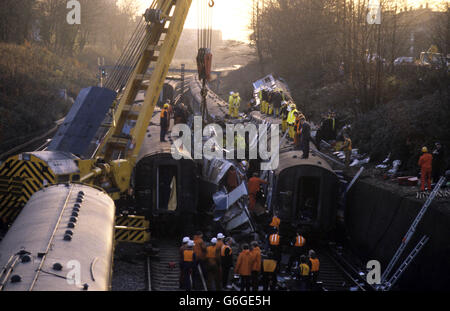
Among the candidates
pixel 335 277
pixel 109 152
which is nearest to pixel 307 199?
pixel 335 277

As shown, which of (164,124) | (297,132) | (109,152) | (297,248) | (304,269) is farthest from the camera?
(297,132)

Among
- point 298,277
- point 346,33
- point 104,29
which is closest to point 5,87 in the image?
point 346,33

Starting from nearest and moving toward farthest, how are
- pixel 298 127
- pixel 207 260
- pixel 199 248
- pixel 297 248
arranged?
pixel 207 260, pixel 199 248, pixel 297 248, pixel 298 127

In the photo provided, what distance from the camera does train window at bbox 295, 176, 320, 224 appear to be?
15.0 metres

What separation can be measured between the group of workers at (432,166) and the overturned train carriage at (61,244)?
8.38 metres

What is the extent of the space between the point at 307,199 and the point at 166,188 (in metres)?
4.45

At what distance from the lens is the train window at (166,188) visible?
15.7m

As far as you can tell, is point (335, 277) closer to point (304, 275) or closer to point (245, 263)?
point (304, 275)

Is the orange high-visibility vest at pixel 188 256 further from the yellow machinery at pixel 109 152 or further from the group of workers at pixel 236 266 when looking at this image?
the yellow machinery at pixel 109 152

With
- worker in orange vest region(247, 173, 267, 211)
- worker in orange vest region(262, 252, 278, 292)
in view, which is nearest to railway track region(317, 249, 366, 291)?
worker in orange vest region(262, 252, 278, 292)

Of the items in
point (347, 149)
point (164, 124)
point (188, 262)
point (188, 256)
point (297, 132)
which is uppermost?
point (164, 124)

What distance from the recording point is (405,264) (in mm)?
12047

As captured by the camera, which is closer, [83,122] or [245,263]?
[245,263]

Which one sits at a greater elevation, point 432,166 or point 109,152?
point 109,152
